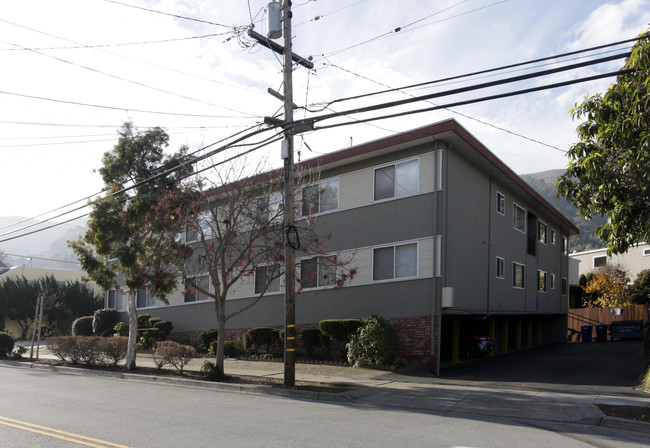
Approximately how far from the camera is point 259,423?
8.79m

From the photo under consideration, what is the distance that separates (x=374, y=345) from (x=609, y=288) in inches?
1024

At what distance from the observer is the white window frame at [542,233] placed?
90.0ft

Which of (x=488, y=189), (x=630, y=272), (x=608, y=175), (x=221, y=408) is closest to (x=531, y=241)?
(x=488, y=189)

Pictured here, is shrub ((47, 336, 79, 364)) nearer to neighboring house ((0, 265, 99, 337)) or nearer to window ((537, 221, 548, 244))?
window ((537, 221, 548, 244))

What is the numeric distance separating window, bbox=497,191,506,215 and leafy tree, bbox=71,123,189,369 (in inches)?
484

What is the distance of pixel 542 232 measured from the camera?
28.2 metres

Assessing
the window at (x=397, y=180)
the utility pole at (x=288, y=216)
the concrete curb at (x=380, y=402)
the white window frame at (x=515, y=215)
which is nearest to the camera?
the concrete curb at (x=380, y=402)

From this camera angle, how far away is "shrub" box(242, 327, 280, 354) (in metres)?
20.7

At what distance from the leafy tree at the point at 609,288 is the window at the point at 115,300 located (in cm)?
2981

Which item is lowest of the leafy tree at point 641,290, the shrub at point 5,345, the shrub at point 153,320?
the shrub at point 5,345

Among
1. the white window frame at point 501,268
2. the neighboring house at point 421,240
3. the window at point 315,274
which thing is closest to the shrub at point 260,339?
the neighboring house at point 421,240

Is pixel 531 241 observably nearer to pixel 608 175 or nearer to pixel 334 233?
pixel 334 233

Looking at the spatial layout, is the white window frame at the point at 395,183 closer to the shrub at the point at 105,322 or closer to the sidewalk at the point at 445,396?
the sidewalk at the point at 445,396

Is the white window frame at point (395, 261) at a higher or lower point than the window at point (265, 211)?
lower
